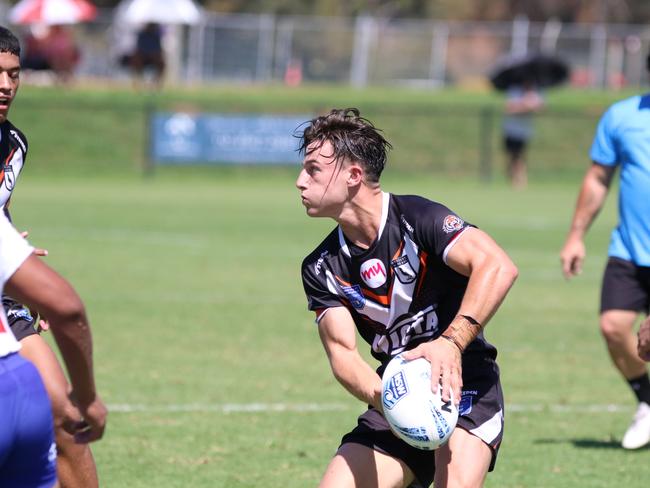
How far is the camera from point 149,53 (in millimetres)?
33281

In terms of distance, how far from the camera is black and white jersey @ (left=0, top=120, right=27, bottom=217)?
17.0ft

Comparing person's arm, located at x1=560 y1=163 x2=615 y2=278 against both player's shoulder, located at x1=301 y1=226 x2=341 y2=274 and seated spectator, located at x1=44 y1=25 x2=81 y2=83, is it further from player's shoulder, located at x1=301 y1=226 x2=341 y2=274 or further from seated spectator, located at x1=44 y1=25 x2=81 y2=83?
seated spectator, located at x1=44 y1=25 x2=81 y2=83

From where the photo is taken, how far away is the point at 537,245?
59.2 feet

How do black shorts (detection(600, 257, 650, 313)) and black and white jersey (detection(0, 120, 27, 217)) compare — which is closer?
black and white jersey (detection(0, 120, 27, 217))

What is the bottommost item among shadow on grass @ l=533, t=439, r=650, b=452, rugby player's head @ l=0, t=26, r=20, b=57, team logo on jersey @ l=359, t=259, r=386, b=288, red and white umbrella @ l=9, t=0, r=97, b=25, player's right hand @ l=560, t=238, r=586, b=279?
shadow on grass @ l=533, t=439, r=650, b=452

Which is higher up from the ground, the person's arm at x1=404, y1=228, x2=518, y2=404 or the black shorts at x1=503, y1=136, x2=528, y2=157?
the person's arm at x1=404, y1=228, x2=518, y2=404

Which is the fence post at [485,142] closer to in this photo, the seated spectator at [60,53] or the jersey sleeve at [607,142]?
the seated spectator at [60,53]

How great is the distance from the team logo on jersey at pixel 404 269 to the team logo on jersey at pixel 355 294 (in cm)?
17

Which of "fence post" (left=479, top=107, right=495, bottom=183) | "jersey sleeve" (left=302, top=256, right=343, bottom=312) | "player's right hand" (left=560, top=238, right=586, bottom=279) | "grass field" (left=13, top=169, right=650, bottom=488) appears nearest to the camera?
"jersey sleeve" (left=302, top=256, right=343, bottom=312)

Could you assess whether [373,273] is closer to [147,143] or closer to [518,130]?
[518,130]

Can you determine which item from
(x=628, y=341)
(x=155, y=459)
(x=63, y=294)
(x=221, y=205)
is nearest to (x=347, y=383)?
(x=63, y=294)

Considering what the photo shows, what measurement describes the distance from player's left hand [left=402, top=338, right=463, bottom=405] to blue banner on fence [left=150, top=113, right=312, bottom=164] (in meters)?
24.9

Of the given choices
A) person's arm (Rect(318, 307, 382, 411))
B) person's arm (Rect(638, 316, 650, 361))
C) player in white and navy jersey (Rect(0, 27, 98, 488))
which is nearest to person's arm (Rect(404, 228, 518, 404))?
person's arm (Rect(318, 307, 382, 411))

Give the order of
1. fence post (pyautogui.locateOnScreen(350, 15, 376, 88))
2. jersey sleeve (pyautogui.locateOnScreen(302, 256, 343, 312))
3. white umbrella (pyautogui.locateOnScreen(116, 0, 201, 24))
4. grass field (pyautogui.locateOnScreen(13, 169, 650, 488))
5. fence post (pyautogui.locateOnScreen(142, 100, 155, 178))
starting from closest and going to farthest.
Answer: jersey sleeve (pyautogui.locateOnScreen(302, 256, 343, 312)) < grass field (pyautogui.locateOnScreen(13, 169, 650, 488)) < fence post (pyautogui.locateOnScreen(142, 100, 155, 178)) < white umbrella (pyautogui.locateOnScreen(116, 0, 201, 24)) < fence post (pyautogui.locateOnScreen(350, 15, 376, 88))
